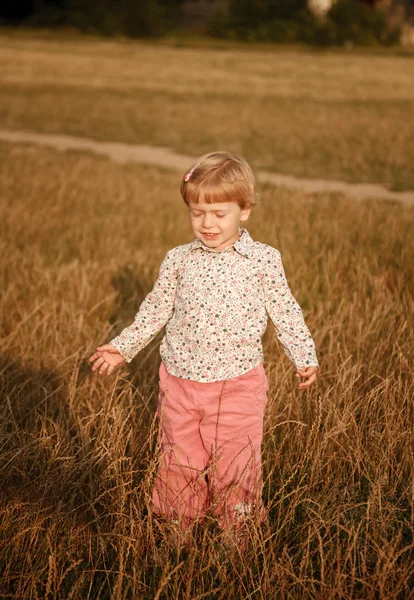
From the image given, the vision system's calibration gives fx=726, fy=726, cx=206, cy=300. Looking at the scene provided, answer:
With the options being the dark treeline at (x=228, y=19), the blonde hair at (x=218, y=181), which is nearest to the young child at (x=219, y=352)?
the blonde hair at (x=218, y=181)

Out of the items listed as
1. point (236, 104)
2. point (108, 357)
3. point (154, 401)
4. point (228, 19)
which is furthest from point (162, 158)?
point (228, 19)

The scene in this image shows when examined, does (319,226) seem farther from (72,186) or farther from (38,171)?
(38,171)

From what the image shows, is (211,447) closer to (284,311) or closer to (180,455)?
(180,455)

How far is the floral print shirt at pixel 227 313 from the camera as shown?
7.36ft

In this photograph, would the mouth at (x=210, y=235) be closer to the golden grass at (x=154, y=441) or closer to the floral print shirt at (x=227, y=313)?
the floral print shirt at (x=227, y=313)

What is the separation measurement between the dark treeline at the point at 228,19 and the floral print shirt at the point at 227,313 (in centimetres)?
4464

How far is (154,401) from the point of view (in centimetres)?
300

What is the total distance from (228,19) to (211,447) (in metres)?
50.3

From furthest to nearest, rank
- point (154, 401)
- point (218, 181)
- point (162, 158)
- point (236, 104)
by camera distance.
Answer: point (236, 104) → point (162, 158) → point (154, 401) → point (218, 181)

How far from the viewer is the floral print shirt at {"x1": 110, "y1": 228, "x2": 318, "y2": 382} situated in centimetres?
224

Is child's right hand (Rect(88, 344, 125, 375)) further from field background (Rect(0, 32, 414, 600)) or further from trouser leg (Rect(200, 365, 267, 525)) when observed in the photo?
trouser leg (Rect(200, 365, 267, 525))

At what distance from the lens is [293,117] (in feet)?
49.8

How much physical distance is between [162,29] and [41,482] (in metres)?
49.6

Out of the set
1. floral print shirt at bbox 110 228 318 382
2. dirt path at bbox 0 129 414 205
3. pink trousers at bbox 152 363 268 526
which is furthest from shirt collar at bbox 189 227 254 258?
dirt path at bbox 0 129 414 205
